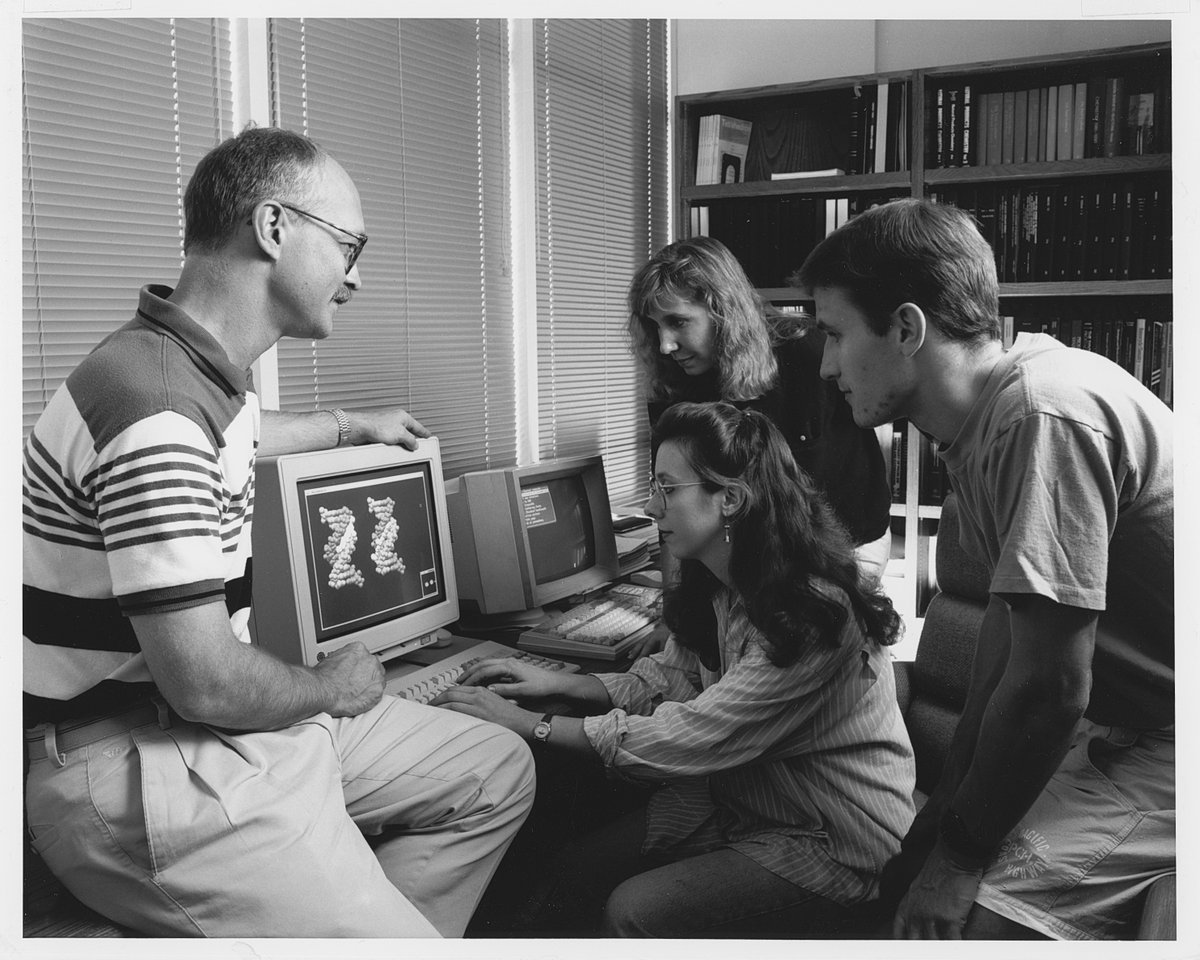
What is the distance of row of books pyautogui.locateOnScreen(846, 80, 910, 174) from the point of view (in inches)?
128

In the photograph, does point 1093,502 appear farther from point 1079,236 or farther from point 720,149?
→ point 720,149

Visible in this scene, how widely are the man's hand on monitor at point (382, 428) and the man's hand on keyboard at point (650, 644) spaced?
0.63 m

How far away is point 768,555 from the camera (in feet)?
5.49

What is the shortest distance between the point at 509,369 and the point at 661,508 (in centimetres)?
132

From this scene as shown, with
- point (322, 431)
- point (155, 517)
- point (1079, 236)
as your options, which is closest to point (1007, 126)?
point (1079, 236)

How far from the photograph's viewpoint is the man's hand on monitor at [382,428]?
6.49 feet

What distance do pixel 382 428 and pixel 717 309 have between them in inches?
36.4

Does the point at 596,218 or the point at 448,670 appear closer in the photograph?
the point at 448,670

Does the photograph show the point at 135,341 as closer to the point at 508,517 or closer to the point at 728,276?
the point at 508,517

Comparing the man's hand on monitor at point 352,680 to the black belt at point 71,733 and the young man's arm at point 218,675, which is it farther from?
the black belt at point 71,733

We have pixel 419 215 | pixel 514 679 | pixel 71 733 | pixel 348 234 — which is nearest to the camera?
pixel 71 733

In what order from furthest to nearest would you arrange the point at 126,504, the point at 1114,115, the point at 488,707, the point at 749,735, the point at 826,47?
the point at 826,47
the point at 1114,115
the point at 488,707
the point at 749,735
the point at 126,504

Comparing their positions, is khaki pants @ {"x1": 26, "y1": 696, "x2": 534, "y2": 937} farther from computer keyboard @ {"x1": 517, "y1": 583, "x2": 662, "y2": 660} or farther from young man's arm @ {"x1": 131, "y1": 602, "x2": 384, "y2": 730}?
computer keyboard @ {"x1": 517, "y1": 583, "x2": 662, "y2": 660}

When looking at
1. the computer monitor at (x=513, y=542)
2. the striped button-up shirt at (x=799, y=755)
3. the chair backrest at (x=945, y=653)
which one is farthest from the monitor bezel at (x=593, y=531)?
the chair backrest at (x=945, y=653)
